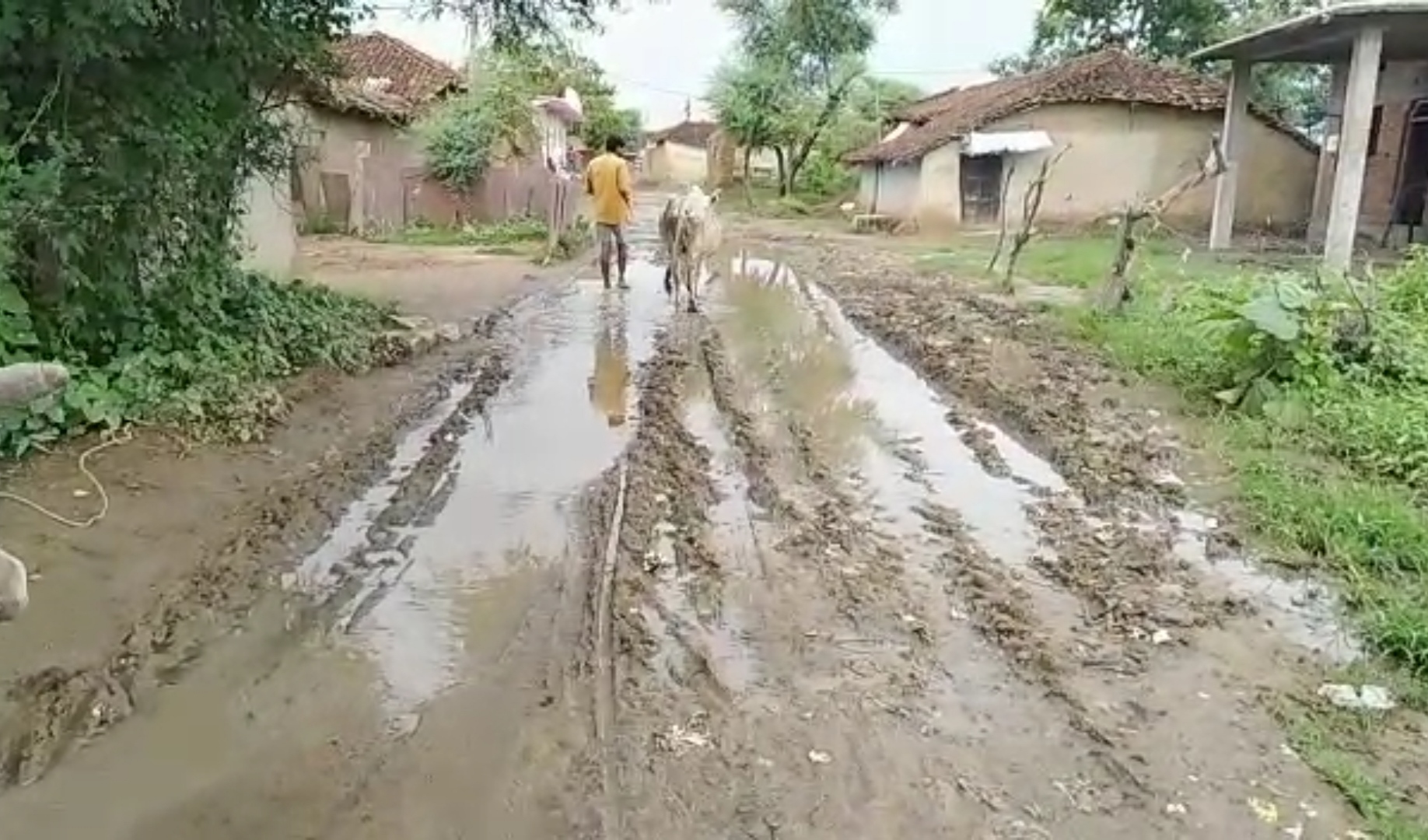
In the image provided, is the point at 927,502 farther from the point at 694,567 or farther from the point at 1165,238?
the point at 1165,238

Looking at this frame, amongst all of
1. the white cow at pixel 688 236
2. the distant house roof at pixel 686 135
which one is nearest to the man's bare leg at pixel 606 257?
the white cow at pixel 688 236

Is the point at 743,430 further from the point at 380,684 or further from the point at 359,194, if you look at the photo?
the point at 359,194

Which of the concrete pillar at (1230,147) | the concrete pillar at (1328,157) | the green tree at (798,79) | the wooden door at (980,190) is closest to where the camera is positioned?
the concrete pillar at (1230,147)

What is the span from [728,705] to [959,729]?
74 cm

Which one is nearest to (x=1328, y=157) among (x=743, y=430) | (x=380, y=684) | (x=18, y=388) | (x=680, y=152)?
(x=743, y=430)

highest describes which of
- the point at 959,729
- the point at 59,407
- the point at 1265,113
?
the point at 1265,113

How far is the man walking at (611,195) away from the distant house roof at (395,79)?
25.2 feet

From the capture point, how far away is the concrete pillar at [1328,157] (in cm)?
2109

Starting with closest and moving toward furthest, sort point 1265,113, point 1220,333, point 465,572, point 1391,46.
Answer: point 465,572 < point 1220,333 < point 1391,46 < point 1265,113

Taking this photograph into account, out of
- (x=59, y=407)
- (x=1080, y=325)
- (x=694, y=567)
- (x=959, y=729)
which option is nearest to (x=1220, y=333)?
(x=1080, y=325)

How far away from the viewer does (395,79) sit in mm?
29547

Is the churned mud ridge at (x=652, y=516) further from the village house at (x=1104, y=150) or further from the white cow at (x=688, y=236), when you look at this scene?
the village house at (x=1104, y=150)

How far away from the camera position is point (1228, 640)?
4613 millimetres

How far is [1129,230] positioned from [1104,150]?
59.5 ft
